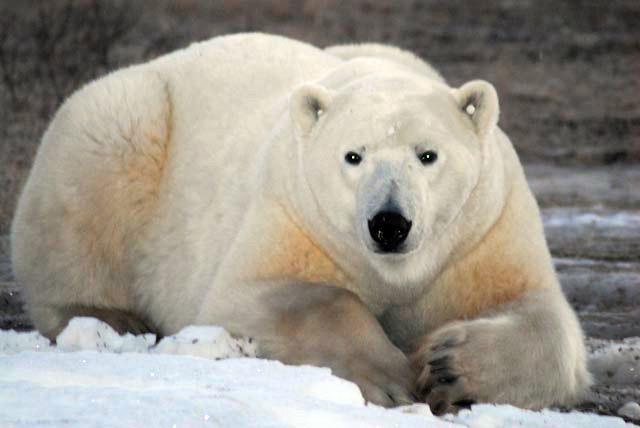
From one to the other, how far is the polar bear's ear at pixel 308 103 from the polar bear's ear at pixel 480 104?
441mm

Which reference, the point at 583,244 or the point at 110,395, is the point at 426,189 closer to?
the point at 110,395

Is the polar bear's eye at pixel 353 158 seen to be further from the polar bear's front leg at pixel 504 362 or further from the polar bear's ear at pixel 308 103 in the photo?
the polar bear's front leg at pixel 504 362

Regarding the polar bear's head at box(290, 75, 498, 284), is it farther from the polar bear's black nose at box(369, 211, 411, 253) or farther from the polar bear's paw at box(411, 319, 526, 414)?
the polar bear's paw at box(411, 319, 526, 414)

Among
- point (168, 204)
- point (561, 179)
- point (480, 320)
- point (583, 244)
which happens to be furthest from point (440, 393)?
point (561, 179)

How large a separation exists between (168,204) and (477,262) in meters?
1.43

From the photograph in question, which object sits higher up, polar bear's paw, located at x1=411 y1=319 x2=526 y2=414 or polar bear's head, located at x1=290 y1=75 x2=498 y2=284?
polar bear's head, located at x1=290 y1=75 x2=498 y2=284

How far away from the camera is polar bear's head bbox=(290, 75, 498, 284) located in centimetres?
466

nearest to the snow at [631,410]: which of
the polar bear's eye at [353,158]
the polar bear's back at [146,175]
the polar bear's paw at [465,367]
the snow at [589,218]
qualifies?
the polar bear's paw at [465,367]

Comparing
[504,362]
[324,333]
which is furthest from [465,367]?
[324,333]

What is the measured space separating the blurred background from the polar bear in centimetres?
47

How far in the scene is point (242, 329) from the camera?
505 cm

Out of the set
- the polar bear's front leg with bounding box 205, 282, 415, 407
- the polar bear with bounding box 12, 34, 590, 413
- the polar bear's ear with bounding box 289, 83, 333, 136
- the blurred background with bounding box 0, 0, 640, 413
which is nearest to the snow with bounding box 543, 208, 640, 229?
the blurred background with bounding box 0, 0, 640, 413

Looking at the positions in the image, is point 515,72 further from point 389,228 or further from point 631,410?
point 389,228

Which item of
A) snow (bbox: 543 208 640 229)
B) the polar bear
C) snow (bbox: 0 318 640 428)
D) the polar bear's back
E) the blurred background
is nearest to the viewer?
snow (bbox: 0 318 640 428)
